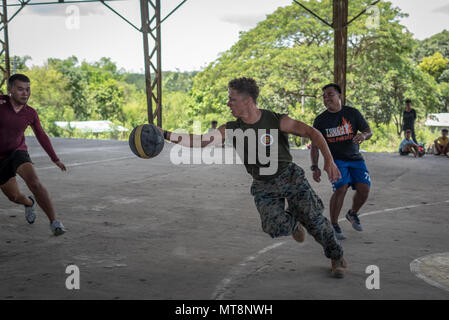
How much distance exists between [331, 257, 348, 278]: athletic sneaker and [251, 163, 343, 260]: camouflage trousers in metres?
0.06

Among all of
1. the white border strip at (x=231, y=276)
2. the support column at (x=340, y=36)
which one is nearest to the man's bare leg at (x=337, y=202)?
the white border strip at (x=231, y=276)

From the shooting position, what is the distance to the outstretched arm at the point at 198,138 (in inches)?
181

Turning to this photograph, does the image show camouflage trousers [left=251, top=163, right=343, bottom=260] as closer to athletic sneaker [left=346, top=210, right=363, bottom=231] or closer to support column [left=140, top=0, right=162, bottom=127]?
athletic sneaker [left=346, top=210, right=363, bottom=231]

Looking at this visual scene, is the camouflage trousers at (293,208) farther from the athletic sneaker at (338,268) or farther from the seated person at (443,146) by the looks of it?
the seated person at (443,146)

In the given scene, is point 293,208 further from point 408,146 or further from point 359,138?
point 408,146

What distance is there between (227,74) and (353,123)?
90.7 ft

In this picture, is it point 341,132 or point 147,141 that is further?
point 341,132

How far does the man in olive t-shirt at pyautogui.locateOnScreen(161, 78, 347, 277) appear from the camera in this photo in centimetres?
438

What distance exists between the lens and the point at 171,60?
263 ft

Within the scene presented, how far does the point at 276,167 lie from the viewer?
4488 mm

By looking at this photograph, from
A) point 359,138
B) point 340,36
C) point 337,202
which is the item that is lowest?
point 337,202

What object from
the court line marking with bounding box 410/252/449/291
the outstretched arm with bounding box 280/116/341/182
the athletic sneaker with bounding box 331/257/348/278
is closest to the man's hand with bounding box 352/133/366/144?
the court line marking with bounding box 410/252/449/291

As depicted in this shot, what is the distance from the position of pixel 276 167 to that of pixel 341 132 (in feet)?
5.90

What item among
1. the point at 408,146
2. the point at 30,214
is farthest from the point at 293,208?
the point at 408,146
